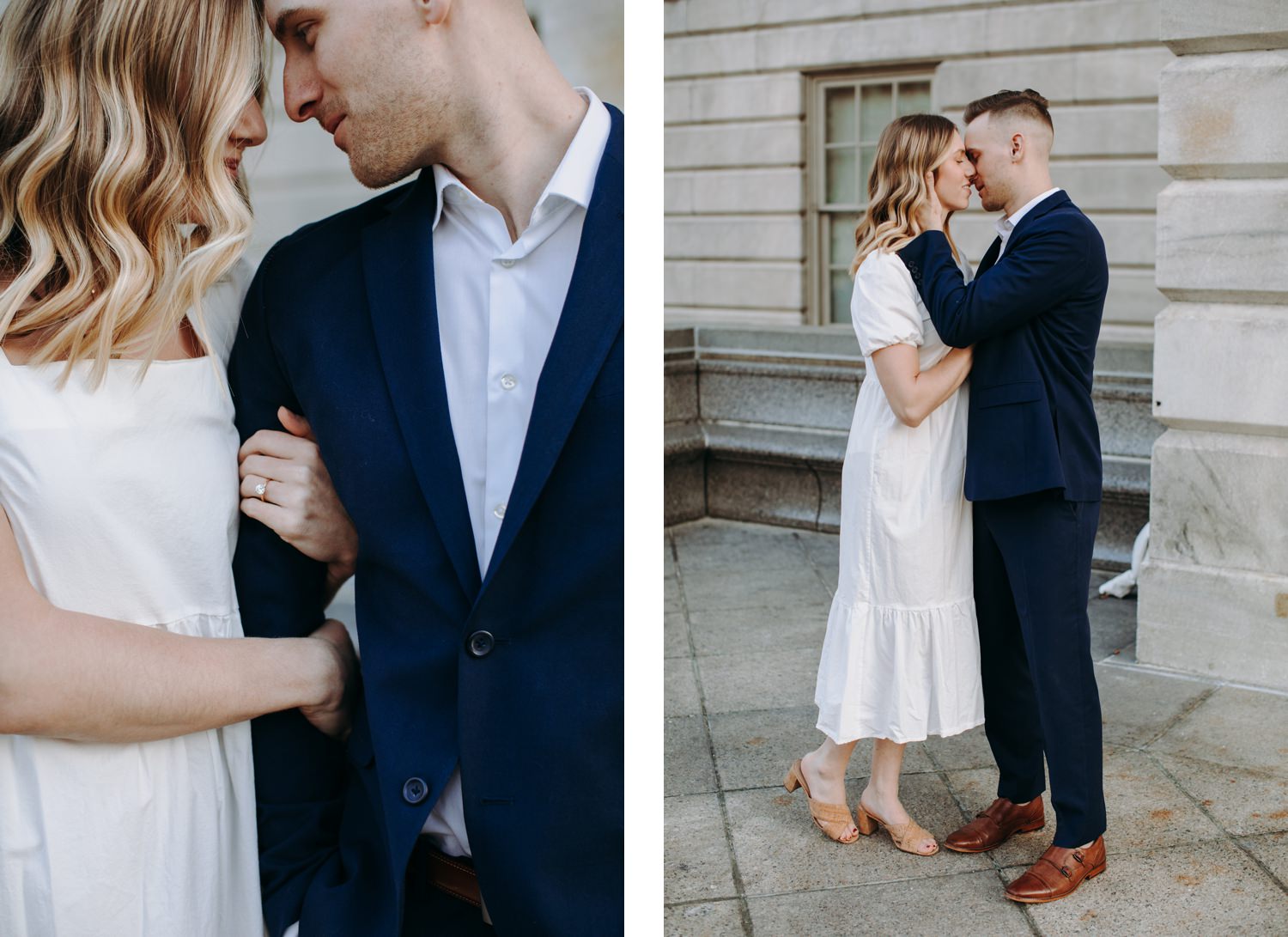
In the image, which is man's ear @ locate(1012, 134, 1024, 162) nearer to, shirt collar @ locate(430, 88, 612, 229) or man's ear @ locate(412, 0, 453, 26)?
shirt collar @ locate(430, 88, 612, 229)

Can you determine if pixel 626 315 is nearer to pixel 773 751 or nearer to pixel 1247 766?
pixel 773 751

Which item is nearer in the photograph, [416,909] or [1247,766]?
[416,909]

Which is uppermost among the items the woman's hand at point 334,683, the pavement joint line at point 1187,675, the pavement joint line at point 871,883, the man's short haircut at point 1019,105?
the man's short haircut at point 1019,105

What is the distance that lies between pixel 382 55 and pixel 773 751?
2.87 m

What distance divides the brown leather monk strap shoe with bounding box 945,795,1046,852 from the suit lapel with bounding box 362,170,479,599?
2.18m

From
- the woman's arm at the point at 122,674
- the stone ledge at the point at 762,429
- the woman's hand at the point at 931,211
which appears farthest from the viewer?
the stone ledge at the point at 762,429

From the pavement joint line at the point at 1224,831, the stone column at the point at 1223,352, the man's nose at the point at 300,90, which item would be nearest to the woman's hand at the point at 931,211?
the stone column at the point at 1223,352

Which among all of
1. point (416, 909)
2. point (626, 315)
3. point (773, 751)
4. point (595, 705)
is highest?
point (626, 315)

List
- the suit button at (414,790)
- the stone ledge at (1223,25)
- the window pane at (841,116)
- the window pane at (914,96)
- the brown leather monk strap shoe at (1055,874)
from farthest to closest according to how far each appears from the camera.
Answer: the window pane at (841,116), the window pane at (914,96), the stone ledge at (1223,25), the brown leather monk strap shoe at (1055,874), the suit button at (414,790)

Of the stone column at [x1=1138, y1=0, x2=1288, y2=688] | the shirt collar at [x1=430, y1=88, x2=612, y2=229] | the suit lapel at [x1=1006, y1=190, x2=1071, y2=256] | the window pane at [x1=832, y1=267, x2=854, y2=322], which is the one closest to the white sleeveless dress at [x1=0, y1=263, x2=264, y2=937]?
the shirt collar at [x1=430, y1=88, x2=612, y2=229]

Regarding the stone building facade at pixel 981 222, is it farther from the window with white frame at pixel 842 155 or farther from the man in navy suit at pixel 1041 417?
the man in navy suit at pixel 1041 417

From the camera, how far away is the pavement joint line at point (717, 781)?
290cm

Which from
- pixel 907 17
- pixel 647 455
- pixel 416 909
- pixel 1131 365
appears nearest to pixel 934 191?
pixel 647 455

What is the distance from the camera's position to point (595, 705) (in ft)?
4.76
